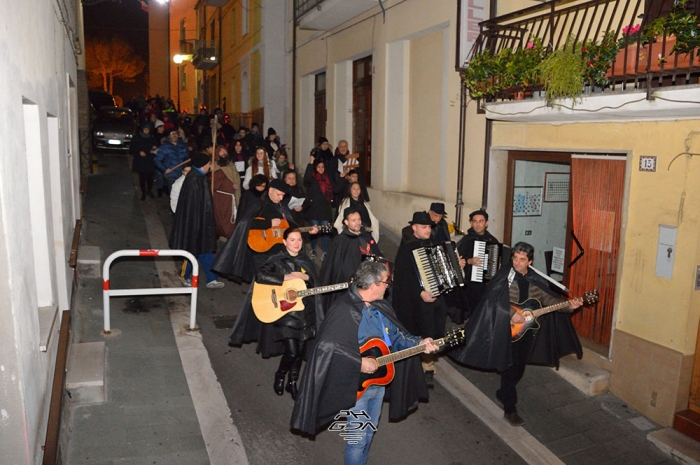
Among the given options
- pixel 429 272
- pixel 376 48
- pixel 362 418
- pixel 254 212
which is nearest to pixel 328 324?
pixel 362 418

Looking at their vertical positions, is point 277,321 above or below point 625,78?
below

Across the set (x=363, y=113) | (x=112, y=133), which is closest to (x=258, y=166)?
(x=363, y=113)

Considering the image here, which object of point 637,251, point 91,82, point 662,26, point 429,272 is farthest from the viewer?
point 91,82

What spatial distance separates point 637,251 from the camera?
748 cm

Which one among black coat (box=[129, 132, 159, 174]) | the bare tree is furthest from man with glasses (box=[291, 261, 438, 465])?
the bare tree

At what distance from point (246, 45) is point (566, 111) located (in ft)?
63.8

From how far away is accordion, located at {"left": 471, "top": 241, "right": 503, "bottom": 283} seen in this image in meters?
7.88

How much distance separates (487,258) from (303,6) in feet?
41.1

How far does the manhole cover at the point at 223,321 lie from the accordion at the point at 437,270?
3.24m

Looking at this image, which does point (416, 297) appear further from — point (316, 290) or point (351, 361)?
point (351, 361)

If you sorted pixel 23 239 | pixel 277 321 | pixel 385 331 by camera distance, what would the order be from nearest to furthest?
pixel 23 239 < pixel 385 331 < pixel 277 321

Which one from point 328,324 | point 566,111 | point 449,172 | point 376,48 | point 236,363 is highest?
point 376,48

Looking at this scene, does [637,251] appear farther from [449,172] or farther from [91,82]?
[91,82]

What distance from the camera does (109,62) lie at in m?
43.0
